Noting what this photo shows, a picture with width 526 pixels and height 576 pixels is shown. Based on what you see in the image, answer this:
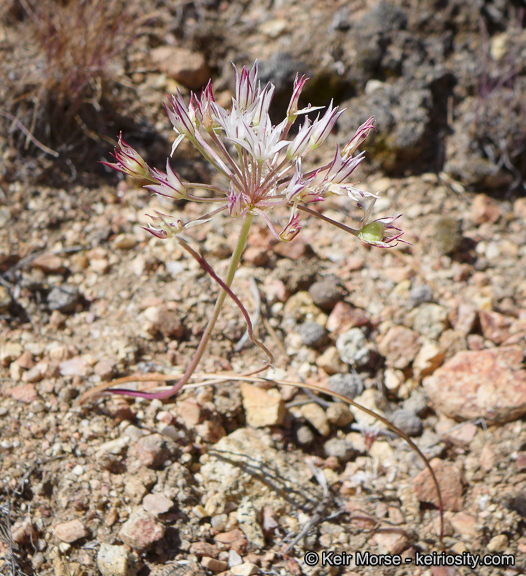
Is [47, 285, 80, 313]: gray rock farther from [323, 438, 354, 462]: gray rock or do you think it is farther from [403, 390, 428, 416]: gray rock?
[403, 390, 428, 416]: gray rock

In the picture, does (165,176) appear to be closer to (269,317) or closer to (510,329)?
(269,317)

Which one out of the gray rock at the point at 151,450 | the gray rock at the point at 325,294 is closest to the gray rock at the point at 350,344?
the gray rock at the point at 325,294

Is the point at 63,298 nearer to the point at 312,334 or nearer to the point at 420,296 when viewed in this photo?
the point at 312,334

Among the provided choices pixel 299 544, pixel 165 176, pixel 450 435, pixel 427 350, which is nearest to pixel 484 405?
pixel 450 435

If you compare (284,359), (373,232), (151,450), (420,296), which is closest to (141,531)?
(151,450)

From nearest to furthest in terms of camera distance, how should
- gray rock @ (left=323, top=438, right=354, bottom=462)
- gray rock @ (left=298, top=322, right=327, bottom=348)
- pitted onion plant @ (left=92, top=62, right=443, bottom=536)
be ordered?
pitted onion plant @ (left=92, top=62, right=443, bottom=536) < gray rock @ (left=323, top=438, right=354, bottom=462) < gray rock @ (left=298, top=322, right=327, bottom=348)

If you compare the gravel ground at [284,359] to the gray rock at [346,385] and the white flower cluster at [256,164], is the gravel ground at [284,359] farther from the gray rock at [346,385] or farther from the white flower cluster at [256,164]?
the white flower cluster at [256,164]

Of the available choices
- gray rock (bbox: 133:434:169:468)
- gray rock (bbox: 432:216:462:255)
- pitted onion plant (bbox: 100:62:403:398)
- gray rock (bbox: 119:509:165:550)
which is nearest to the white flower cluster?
pitted onion plant (bbox: 100:62:403:398)
